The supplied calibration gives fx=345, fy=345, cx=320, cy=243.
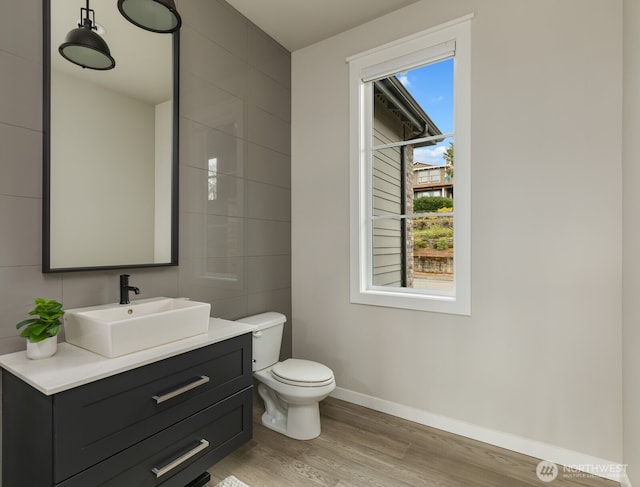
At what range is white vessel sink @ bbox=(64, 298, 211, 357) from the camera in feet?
4.31

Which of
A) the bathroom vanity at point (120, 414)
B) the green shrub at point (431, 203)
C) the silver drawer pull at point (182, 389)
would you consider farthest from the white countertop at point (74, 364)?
the green shrub at point (431, 203)

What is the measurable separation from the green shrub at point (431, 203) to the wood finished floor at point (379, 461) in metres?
1.45

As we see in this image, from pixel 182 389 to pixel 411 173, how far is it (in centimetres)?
197

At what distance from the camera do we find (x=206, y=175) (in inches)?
85.6

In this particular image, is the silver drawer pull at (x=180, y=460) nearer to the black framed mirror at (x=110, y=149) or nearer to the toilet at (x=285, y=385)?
the toilet at (x=285, y=385)

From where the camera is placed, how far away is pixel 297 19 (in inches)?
97.9

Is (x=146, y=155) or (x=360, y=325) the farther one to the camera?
(x=360, y=325)

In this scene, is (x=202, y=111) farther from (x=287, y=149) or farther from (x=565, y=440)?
(x=565, y=440)

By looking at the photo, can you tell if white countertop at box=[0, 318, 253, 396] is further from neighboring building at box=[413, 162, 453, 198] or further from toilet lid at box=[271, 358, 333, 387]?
neighboring building at box=[413, 162, 453, 198]

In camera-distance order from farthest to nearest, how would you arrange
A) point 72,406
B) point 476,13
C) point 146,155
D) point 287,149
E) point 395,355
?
point 287,149, point 395,355, point 476,13, point 146,155, point 72,406

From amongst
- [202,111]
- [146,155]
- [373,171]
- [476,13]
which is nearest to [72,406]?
[146,155]

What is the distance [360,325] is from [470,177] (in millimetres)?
1262

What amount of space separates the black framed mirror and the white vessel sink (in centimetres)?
23

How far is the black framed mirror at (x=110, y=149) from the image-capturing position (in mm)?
1514
